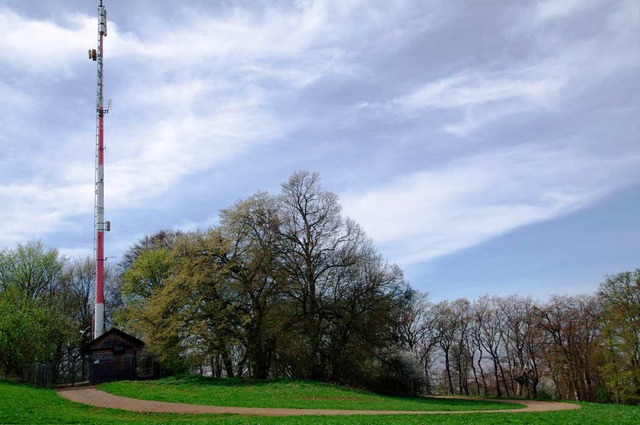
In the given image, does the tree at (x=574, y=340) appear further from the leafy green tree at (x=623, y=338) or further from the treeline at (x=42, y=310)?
the treeline at (x=42, y=310)

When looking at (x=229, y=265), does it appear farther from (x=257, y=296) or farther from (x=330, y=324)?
(x=330, y=324)

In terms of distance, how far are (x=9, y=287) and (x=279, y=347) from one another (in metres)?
26.8

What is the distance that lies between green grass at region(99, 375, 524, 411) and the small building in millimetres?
3847

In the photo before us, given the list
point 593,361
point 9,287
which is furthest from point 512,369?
point 9,287

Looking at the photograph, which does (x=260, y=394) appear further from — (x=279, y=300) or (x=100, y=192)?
(x=100, y=192)

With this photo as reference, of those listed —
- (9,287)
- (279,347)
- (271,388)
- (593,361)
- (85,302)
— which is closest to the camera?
(271,388)

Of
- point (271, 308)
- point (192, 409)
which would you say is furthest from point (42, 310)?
point (192, 409)

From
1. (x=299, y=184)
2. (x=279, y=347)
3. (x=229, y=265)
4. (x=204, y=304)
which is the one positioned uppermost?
(x=299, y=184)

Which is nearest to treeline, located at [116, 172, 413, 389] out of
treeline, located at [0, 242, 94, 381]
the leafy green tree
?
treeline, located at [0, 242, 94, 381]

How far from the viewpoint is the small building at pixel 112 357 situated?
38312 millimetres

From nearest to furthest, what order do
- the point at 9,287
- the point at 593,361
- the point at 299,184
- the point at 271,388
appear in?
the point at 271,388 → the point at 299,184 → the point at 9,287 → the point at 593,361

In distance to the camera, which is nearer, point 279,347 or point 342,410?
point 342,410

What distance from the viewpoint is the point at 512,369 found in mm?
63250

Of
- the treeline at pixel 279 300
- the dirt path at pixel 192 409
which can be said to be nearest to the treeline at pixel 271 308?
the treeline at pixel 279 300
